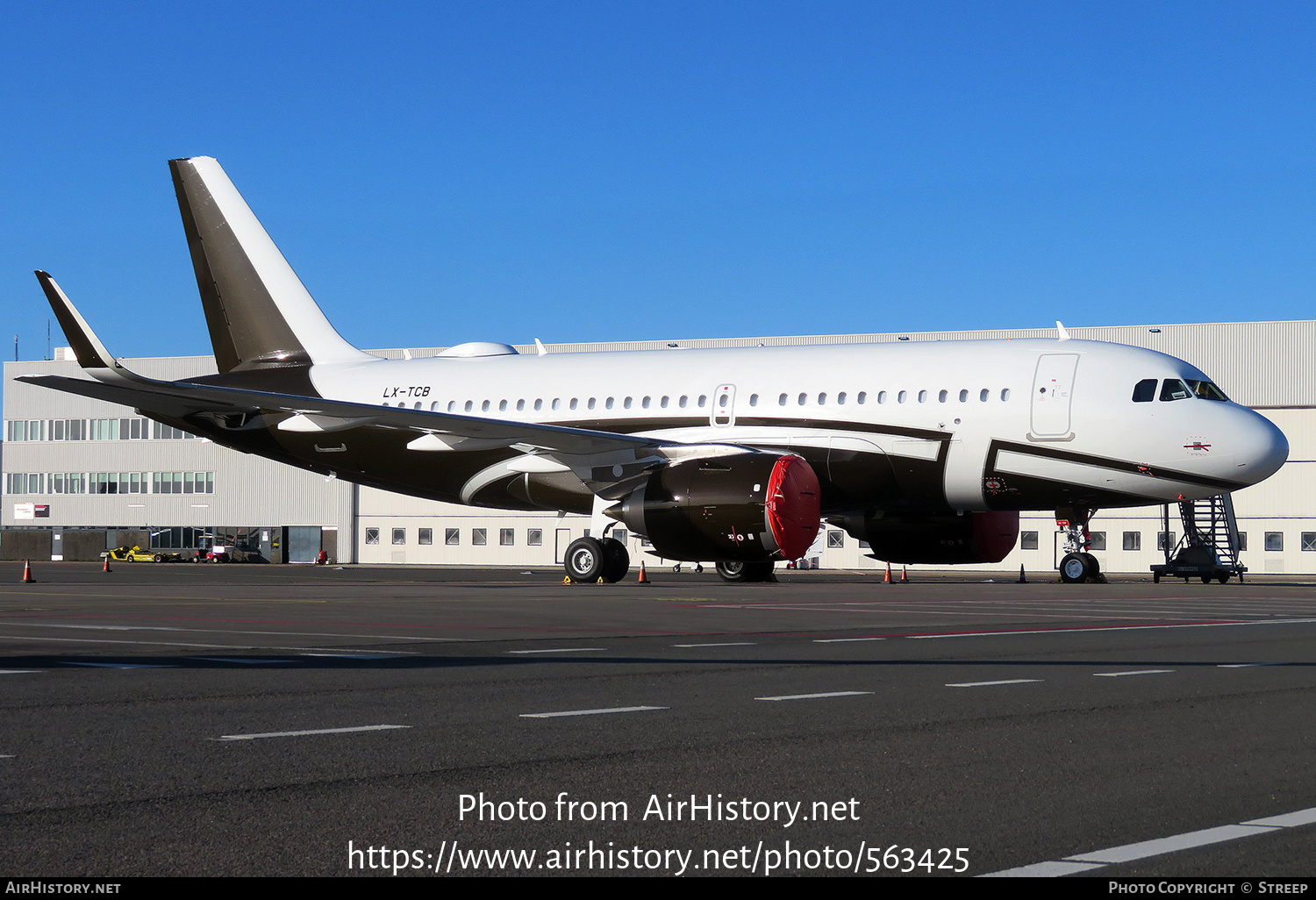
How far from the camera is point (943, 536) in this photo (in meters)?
27.8

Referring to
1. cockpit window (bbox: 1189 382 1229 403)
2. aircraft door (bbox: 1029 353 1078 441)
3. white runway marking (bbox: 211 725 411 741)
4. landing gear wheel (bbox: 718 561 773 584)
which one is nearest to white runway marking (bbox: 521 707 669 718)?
white runway marking (bbox: 211 725 411 741)

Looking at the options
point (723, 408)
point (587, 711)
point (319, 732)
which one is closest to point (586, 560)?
point (723, 408)

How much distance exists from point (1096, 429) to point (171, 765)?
20.8 m

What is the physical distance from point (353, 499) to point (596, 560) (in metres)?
39.7

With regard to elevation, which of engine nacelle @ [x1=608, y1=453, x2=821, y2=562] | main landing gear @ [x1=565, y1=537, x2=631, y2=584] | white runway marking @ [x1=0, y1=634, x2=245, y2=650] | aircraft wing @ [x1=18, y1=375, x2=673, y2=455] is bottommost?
white runway marking @ [x1=0, y1=634, x2=245, y2=650]

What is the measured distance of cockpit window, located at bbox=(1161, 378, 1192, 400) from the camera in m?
24.7

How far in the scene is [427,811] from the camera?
5.27m

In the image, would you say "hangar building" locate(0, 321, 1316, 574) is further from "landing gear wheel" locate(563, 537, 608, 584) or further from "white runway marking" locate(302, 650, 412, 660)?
"white runway marking" locate(302, 650, 412, 660)

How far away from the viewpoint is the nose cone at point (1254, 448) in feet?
80.4

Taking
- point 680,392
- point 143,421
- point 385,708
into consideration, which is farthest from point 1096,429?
point 143,421

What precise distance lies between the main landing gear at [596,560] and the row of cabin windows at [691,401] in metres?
2.93

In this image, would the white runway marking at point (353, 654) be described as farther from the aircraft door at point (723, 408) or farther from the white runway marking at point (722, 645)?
the aircraft door at point (723, 408)

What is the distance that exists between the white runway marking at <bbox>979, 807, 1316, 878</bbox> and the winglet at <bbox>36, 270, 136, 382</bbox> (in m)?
22.9
